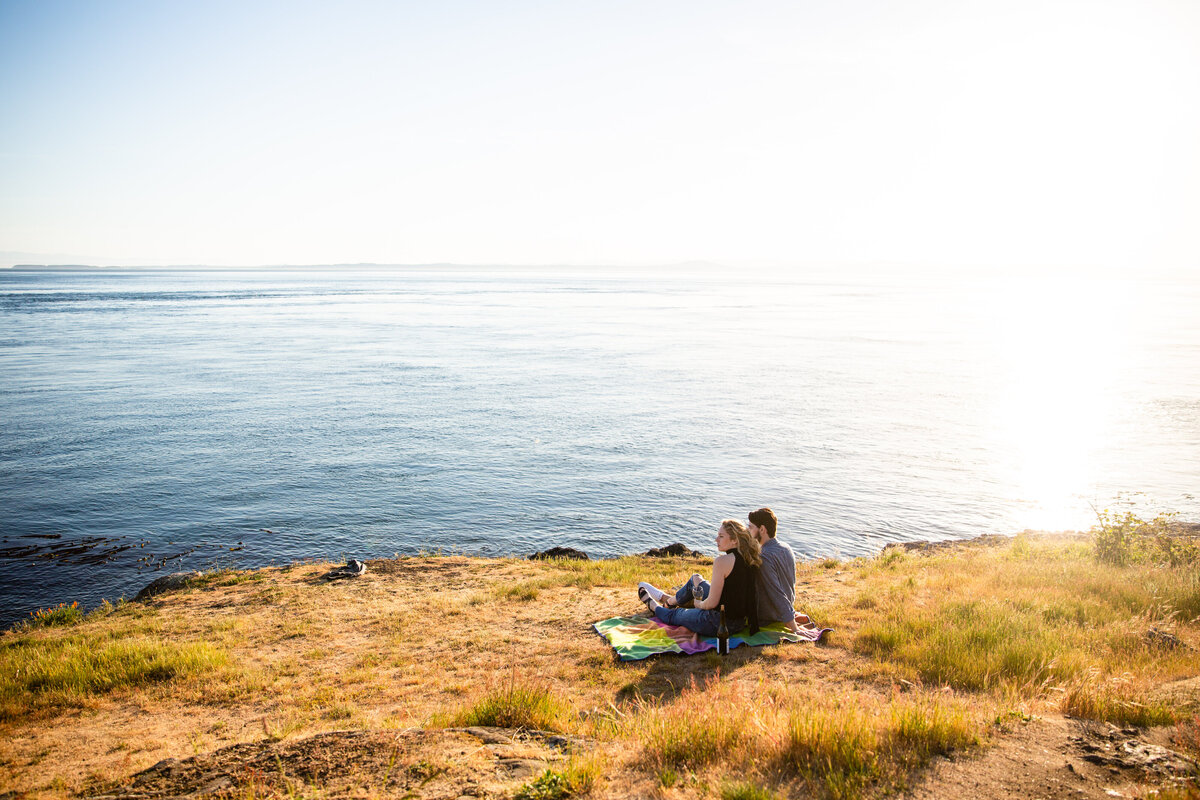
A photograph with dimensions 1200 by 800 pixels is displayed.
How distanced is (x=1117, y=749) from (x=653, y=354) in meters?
49.9

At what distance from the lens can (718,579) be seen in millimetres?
9664

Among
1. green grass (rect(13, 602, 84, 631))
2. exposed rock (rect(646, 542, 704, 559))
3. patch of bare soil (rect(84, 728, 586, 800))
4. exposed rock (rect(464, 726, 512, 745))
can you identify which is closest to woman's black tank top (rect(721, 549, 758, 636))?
patch of bare soil (rect(84, 728, 586, 800))

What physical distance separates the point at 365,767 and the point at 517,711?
5.76ft

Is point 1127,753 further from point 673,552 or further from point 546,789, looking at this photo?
point 673,552

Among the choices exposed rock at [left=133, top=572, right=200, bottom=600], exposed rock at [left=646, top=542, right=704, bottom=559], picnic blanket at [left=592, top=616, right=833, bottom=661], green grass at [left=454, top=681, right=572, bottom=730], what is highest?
green grass at [left=454, top=681, right=572, bottom=730]

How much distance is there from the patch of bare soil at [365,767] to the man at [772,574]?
4196mm

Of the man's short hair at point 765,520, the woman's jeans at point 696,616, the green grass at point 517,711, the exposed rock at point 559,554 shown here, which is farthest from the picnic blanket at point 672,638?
the exposed rock at point 559,554

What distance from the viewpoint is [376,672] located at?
9641mm

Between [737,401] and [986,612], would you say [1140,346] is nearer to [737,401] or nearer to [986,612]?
[737,401]

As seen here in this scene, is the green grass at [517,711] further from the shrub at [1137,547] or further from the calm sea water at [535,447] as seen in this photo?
the shrub at [1137,547]

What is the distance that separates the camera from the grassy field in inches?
242

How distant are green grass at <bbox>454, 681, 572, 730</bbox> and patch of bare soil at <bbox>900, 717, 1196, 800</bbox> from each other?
3.47 metres

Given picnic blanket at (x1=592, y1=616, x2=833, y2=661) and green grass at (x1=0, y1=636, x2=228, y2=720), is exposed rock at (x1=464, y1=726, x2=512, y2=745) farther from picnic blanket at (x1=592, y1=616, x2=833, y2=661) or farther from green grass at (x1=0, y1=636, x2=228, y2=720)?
green grass at (x1=0, y1=636, x2=228, y2=720)

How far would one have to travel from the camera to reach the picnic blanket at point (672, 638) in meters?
9.73
